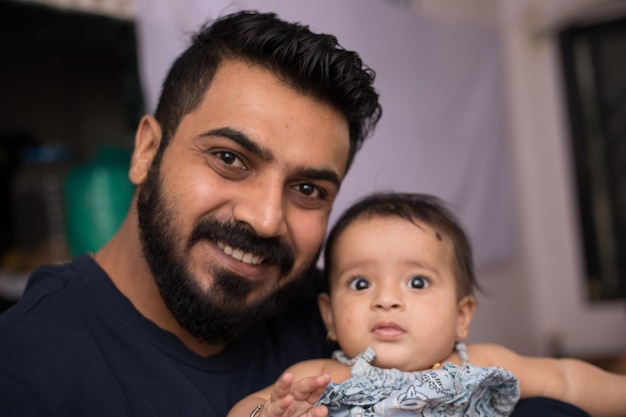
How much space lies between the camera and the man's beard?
1422mm

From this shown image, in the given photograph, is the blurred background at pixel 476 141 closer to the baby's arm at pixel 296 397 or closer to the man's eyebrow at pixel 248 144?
the man's eyebrow at pixel 248 144

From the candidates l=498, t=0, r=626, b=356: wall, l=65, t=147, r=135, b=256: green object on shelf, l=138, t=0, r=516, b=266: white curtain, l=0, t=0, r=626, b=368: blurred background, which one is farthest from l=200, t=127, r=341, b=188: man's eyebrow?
l=498, t=0, r=626, b=356: wall

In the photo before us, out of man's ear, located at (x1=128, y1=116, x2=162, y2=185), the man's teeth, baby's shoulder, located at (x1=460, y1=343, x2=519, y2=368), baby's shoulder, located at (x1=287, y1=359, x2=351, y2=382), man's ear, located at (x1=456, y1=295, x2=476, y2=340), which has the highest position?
man's ear, located at (x1=128, y1=116, x2=162, y2=185)

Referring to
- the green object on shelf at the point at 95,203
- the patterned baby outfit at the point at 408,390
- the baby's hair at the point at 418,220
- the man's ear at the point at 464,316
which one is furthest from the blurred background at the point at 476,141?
the patterned baby outfit at the point at 408,390

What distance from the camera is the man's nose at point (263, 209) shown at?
1409 millimetres

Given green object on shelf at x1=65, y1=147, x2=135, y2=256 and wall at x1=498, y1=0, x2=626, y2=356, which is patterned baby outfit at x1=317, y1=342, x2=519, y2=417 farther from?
wall at x1=498, y1=0, x2=626, y2=356

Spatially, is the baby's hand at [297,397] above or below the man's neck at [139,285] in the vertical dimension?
below

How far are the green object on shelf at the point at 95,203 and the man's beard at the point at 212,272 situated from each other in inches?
68.8

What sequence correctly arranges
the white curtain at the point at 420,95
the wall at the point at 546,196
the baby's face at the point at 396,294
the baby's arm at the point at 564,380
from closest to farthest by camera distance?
the baby's face at the point at 396,294
the baby's arm at the point at 564,380
the white curtain at the point at 420,95
the wall at the point at 546,196

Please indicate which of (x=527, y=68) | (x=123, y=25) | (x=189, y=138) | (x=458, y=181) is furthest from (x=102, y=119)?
(x=189, y=138)

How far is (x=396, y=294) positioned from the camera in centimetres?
149

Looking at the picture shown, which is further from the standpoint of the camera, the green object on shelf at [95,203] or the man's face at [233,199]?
the green object on shelf at [95,203]

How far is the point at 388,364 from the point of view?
4.70ft

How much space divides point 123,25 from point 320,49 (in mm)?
1841
